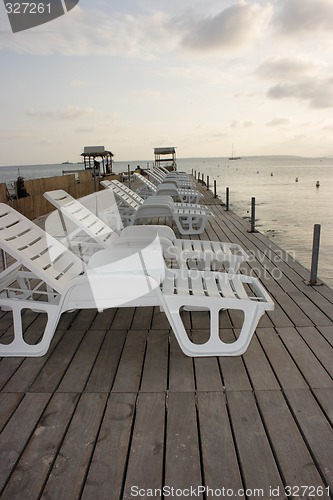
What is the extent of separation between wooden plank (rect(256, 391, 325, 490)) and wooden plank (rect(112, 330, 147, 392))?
0.67 meters

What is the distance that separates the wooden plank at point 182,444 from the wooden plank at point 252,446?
0.18 m

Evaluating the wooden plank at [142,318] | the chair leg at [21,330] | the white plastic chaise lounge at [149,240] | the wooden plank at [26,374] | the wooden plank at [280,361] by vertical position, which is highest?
the white plastic chaise lounge at [149,240]

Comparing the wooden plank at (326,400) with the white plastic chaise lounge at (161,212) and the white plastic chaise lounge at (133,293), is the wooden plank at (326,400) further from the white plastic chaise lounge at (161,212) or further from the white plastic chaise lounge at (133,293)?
the white plastic chaise lounge at (161,212)

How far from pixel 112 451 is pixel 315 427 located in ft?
2.95

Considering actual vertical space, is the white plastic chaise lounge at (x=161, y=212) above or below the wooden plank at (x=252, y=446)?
above

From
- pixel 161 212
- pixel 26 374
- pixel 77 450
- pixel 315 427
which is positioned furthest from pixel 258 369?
pixel 161 212

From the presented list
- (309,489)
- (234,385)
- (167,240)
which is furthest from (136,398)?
(167,240)

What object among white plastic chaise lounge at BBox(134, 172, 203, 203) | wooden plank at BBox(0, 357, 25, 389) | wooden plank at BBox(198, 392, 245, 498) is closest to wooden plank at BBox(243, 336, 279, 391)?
wooden plank at BBox(198, 392, 245, 498)

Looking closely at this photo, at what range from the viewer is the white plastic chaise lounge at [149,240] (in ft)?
10.9

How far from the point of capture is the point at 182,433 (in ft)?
→ 5.51

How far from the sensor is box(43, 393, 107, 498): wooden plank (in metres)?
1.40

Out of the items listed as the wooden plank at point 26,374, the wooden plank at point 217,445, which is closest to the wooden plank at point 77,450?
the wooden plank at point 26,374

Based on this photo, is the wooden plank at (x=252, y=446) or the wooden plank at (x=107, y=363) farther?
the wooden plank at (x=107, y=363)

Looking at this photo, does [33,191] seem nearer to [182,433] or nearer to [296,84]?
[182,433]
